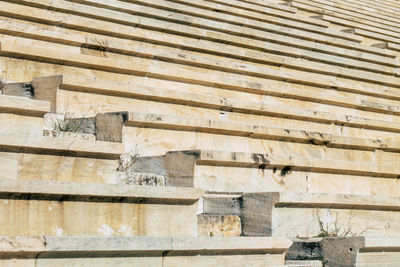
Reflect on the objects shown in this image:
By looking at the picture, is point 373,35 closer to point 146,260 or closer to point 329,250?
point 329,250

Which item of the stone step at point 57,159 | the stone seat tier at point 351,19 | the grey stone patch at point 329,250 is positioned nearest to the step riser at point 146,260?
the grey stone patch at point 329,250

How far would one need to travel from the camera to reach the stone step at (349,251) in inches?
138

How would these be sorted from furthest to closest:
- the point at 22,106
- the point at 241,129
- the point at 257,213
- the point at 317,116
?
the point at 317,116
the point at 241,129
the point at 257,213
the point at 22,106

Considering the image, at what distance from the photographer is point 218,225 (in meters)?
3.68

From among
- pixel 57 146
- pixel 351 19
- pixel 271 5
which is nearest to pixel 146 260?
pixel 57 146

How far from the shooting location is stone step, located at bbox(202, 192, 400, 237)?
3758mm

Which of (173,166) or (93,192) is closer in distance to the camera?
(93,192)

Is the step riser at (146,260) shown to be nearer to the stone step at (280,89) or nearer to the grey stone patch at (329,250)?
the grey stone patch at (329,250)

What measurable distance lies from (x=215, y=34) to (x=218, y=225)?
11.7 feet

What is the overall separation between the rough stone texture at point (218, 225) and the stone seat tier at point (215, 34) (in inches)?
101

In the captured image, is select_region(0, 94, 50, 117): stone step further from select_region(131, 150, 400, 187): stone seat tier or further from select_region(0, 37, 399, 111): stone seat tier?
select_region(0, 37, 399, 111): stone seat tier

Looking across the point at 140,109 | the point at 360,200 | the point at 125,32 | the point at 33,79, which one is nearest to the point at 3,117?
the point at 33,79

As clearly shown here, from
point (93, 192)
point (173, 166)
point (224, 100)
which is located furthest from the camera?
point (224, 100)

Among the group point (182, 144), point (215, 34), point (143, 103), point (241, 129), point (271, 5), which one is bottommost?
point (182, 144)
